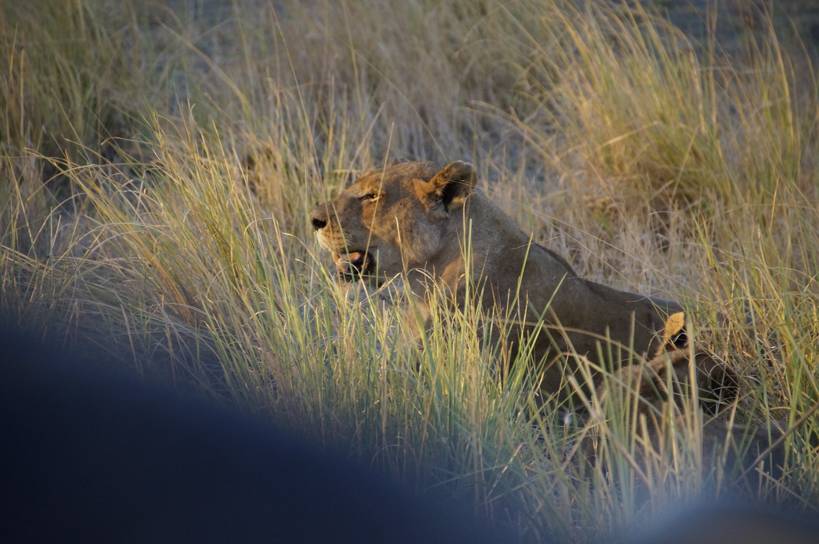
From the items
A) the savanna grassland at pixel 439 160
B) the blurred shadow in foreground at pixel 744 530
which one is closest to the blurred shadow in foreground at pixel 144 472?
the blurred shadow in foreground at pixel 744 530

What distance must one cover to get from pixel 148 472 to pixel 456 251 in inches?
128

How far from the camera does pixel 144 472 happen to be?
42.9 inches

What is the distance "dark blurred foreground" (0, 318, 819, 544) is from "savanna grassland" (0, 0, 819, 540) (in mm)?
1298

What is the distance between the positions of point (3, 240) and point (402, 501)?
3.27 meters

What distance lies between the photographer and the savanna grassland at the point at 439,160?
301cm

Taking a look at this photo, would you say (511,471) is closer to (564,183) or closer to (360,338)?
(360,338)

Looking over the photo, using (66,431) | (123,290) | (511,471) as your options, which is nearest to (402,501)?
(66,431)

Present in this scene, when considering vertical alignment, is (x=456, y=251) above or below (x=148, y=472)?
below

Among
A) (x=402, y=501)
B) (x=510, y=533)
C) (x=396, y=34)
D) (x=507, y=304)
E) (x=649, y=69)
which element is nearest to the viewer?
(x=402, y=501)

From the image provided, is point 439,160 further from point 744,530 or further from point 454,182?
point 744,530

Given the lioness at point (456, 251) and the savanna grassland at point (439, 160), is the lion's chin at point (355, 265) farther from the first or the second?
the savanna grassland at point (439, 160)

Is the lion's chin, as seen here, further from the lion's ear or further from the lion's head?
the lion's ear

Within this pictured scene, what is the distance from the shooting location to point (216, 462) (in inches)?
45.0

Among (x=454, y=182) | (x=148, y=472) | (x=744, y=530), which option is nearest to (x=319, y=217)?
(x=454, y=182)
